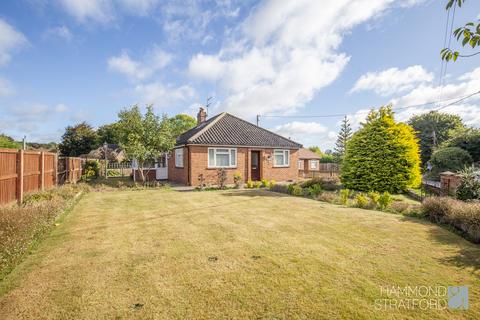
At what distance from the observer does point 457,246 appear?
495 cm

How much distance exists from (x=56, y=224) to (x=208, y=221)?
4298 mm

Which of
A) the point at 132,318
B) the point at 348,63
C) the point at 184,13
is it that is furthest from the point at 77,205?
the point at 348,63

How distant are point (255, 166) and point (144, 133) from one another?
29.1 ft

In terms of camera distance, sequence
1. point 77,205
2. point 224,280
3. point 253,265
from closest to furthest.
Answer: point 224,280, point 253,265, point 77,205

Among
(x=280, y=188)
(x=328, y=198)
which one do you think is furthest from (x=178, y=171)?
(x=328, y=198)

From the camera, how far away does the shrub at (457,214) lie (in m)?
5.57

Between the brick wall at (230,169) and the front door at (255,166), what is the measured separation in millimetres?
389

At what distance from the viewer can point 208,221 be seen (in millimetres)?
7027

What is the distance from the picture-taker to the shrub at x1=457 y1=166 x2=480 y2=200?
811 centimetres

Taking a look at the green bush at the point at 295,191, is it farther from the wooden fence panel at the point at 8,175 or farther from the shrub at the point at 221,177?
the wooden fence panel at the point at 8,175

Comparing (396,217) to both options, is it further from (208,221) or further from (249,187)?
(249,187)

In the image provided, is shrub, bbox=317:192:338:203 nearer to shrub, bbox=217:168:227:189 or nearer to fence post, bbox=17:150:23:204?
shrub, bbox=217:168:227:189

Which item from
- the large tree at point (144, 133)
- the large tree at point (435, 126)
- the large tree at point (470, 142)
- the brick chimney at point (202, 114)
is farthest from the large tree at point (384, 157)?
the large tree at point (435, 126)

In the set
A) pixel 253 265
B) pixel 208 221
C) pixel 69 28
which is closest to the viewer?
pixel 253 265
